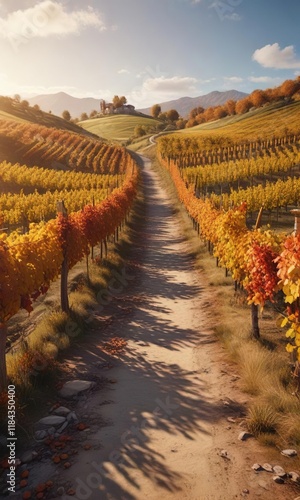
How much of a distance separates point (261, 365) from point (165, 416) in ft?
8.42

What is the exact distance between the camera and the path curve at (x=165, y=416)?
18.2 ft

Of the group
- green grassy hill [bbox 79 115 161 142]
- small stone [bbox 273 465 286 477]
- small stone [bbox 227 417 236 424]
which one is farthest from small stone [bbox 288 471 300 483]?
green grassy hill [bbox 79 115 161 142]

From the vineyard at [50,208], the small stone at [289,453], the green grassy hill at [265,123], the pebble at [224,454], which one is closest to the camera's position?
the small stone at [289,453]

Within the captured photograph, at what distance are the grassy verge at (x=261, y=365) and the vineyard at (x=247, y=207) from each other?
542 millimetres

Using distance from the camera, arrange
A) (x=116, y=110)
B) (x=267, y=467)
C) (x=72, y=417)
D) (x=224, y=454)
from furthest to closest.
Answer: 1. (x=116, y=110)
2. (x=72, y=417)
3. (x=224, y=454)
4. (x=267, y=467)

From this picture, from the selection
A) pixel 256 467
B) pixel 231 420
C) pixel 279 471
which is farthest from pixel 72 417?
pixel 279 471

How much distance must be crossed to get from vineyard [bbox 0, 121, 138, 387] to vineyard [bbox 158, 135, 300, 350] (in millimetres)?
5147

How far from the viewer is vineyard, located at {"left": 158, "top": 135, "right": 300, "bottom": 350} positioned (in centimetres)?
667

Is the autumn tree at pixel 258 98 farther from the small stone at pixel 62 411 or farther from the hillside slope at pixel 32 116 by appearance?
the small stone at pixel 62 411

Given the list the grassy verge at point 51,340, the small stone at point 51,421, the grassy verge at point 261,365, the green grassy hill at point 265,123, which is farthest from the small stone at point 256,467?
the green grassy hill at point 265,123

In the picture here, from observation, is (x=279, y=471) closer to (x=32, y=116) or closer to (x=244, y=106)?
(x=32, y=116)

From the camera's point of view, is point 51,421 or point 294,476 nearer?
point 294,476

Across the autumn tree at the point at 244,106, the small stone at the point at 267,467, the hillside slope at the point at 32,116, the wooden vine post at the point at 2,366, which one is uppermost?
the autumn tree at the point at 244,106

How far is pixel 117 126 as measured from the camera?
5413 inches
